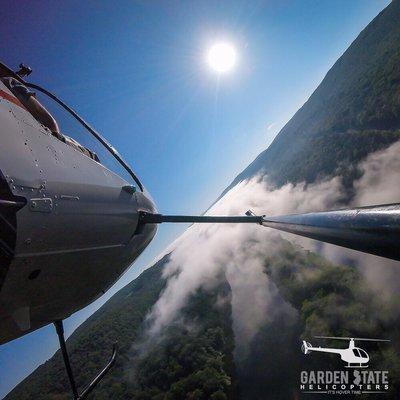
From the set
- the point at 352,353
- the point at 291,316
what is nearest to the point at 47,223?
the point at 352,353

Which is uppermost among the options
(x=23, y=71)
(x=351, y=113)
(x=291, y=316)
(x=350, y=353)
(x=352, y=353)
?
(x=351, y=113)

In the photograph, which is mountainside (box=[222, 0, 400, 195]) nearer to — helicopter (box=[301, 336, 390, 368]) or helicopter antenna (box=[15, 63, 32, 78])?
helicopter (box=[301, 336, 390, 368])

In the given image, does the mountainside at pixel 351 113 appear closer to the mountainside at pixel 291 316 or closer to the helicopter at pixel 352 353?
the mountainside at pixel 291 316

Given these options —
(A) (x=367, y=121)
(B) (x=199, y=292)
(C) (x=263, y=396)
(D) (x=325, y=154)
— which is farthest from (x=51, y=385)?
(A) (x=367, y=121)

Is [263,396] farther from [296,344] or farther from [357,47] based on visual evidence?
[357,47]

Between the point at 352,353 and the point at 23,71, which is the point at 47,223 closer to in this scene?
the point at 23,71

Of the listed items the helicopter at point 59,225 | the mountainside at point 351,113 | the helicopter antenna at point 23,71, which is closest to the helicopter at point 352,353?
the mountainside at point 351,113

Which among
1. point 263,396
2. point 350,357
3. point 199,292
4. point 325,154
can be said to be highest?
point 325,154
